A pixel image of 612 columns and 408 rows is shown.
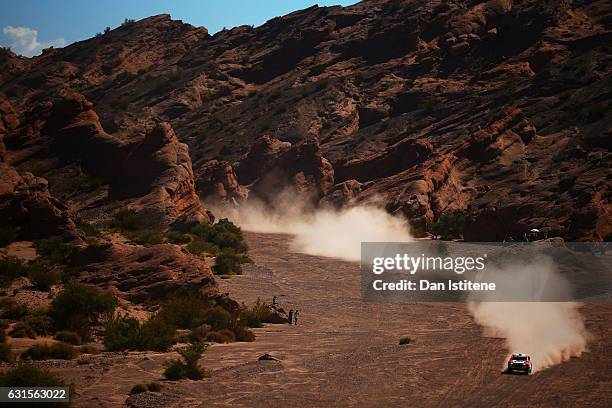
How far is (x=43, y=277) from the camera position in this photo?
38.4 metres

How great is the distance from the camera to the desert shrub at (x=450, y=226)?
216ft

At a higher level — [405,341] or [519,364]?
[405,341]

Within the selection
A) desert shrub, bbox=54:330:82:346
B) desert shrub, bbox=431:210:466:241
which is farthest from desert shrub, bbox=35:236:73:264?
desert shrub, bbox=431:210:466:241

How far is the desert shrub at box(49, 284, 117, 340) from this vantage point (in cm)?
3255

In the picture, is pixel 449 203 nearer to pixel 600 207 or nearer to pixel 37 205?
pixel 600 207

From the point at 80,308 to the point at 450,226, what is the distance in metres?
39.5

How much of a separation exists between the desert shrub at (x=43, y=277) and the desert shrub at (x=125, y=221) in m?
18.9

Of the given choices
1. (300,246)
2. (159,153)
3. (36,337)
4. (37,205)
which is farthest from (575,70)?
(36,337)

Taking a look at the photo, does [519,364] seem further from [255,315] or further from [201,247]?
[201,247]

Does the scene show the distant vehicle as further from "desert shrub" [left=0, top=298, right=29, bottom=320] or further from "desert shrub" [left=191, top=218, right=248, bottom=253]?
"desert shrub" [left=191, top=218, right=248, bottom=253]

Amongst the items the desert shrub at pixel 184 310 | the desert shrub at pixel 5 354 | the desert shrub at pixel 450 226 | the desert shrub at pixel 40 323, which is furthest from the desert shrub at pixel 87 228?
the desert shrub at pixel 5 354

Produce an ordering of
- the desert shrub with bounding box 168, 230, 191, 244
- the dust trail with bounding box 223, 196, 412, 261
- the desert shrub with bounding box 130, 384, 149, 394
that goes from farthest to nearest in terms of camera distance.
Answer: the dust trail with bounding box 223, 196, 412, 261 < the desert shrub with bounding box 168, 230, 191, 244 < the desert shrub with bounding box 130, 384, 149, 394

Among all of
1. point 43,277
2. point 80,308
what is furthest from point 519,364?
point 43,277

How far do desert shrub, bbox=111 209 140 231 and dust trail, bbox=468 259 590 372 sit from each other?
998 inches
